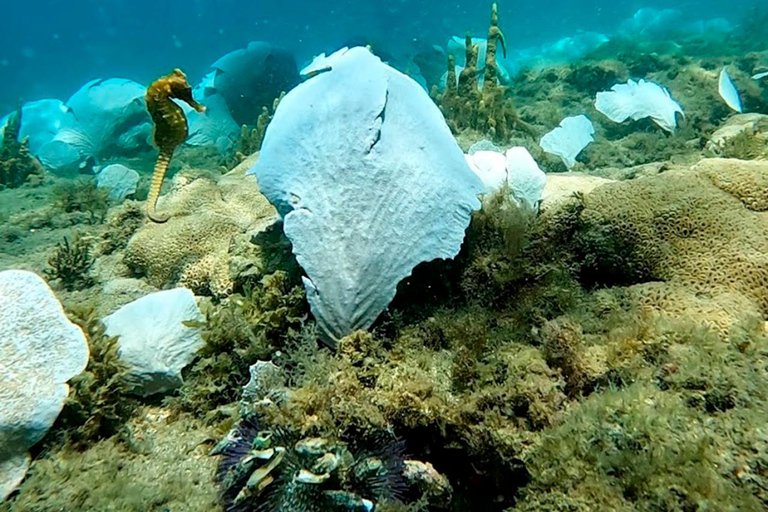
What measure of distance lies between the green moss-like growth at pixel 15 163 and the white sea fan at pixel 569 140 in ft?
34.8

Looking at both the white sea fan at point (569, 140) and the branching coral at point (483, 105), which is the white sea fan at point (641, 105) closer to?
the white sea fan at point (569, 140)

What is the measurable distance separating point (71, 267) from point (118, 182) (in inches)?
147

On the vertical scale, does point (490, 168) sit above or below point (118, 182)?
below

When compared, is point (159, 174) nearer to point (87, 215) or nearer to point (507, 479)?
point (87, 215)

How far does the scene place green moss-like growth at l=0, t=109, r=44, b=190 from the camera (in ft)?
33.0

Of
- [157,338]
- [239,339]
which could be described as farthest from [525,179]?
[157,338]

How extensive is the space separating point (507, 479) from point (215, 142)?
12141 mm

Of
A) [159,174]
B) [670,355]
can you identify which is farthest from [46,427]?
[670,355]

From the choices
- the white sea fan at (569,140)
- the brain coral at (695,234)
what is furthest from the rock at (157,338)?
the white sea fan at (569,140)

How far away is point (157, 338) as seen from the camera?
3018 millimetres

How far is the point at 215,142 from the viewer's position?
12.4 metres

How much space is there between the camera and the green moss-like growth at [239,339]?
2.88 m

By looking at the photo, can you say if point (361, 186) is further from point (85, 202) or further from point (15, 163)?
point (15, 163)

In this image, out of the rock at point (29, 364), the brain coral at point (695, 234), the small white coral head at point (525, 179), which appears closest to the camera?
the rock at point (29, 364)
